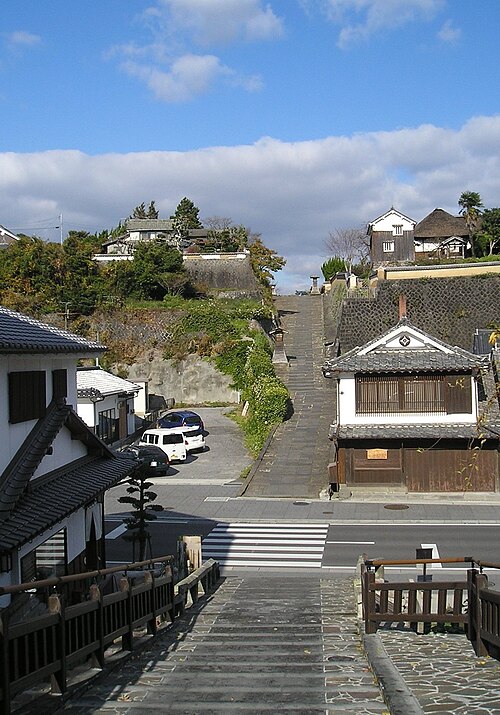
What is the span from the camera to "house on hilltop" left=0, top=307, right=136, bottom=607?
37.2 ft

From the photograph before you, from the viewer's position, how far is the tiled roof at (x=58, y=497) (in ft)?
34.3

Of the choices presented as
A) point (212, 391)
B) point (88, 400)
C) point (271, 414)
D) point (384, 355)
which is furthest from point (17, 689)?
point (212, 391)

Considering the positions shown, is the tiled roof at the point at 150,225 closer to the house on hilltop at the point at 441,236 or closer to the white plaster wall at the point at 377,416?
the house on hilltop at the point at 441,236

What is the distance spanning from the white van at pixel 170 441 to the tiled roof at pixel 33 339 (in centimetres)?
1954

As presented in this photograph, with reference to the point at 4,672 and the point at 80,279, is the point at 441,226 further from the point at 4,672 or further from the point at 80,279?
the point at 4,672

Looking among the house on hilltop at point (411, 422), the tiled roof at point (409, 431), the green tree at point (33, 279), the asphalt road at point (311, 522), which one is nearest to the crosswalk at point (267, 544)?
the asphalt road at point (311, 522)

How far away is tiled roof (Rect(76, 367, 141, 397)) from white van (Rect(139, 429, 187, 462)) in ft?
10.1

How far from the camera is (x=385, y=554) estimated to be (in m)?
21.1

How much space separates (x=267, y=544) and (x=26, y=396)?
12.0 meters

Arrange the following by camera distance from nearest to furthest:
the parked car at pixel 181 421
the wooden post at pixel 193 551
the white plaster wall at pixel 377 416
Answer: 1. the wooden post at pixel 193 551
2. the white plaster wall at pixel 377 416
3. the parked car at pixel 181 421

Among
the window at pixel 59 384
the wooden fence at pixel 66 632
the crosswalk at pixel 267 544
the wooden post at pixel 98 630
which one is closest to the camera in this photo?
the wooden fence at pixel 66 632

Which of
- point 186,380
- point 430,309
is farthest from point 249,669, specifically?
point 430,309

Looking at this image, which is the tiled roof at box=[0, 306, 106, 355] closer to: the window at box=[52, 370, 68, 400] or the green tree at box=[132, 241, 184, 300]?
the window at box=[52, 370, 68, 400]

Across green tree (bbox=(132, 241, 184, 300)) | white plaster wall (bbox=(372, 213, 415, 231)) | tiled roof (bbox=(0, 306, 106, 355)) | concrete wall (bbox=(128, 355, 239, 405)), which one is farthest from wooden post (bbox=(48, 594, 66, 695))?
white plaster wall (bbox=(372, 213, 415, 231))
